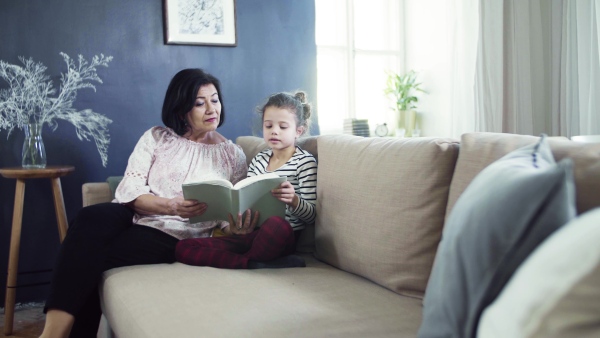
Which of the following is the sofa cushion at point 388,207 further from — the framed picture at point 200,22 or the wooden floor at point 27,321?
the framed picture at point 200,22

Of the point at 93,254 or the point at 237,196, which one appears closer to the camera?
the point at 237,196

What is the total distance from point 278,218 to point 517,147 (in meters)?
0.78

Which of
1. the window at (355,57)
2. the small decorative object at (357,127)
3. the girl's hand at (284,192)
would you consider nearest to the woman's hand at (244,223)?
the girl's hand at (284,192)

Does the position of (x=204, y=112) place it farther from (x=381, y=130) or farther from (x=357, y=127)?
(x=381, y=130)

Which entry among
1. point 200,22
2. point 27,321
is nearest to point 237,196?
point 27,321

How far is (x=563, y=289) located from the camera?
0.59 metres

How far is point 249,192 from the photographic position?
1.63 meters

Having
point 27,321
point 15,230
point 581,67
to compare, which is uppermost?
point 581,67

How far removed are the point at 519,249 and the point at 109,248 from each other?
1.40m

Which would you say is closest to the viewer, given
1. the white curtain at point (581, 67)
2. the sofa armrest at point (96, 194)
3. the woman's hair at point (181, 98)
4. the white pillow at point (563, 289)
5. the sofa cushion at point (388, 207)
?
the white pillow at point (563, 289)

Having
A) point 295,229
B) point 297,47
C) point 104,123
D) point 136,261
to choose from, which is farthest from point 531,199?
point 297,47

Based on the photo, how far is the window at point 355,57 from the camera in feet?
12.9

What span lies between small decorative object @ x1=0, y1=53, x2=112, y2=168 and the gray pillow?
2.20m

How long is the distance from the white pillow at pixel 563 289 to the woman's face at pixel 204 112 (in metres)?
1.65
